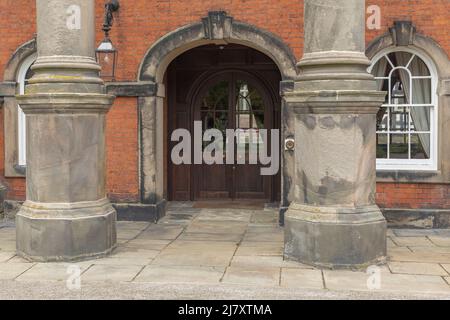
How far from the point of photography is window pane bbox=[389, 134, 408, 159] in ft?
31.0

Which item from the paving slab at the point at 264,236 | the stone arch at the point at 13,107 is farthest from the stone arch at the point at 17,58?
the paving slab at the point at 264,236

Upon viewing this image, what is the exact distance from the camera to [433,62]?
29.8ft

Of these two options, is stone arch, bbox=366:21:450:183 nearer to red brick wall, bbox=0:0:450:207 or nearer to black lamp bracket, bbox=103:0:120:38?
red brick wall, bbox=0:0:450:207

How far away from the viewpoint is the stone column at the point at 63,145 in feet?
22.0

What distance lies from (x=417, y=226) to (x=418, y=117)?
174 cm

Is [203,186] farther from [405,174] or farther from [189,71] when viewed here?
[405,174]

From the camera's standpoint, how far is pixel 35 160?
6844 mm

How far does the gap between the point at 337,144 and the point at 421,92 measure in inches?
141

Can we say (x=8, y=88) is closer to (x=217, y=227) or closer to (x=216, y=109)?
(x=216, y=109)

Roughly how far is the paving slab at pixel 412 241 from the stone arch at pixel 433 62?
117cm

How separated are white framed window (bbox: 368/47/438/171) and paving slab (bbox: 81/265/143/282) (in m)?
4.75

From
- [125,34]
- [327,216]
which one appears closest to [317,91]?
[327,216]

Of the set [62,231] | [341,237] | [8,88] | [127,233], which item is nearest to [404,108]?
[341,237]

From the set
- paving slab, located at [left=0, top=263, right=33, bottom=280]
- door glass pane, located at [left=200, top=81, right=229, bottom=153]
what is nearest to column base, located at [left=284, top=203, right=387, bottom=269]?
paving slab, located at [left=0, top=263, right=33, bottom=280]
